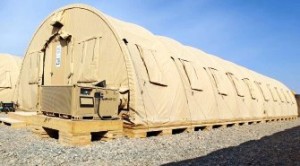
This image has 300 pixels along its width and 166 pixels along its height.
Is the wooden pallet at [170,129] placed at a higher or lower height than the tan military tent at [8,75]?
lower

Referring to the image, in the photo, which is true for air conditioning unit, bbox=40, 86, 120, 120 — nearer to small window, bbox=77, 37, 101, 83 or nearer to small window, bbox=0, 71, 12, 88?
small window, bbox=77, 37, 101, 83

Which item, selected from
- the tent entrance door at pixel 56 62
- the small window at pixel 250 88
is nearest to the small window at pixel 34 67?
the tent entrance door at pixel 56 62

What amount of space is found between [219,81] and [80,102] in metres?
9.23

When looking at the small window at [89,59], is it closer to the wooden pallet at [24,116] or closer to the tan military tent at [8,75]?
the wooden pallet at [24,116]

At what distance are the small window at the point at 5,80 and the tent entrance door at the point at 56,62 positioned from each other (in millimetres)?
8315

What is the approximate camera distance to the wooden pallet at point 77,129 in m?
7.86

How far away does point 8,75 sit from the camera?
22.1m

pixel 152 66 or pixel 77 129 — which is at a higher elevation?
pixel 152 66

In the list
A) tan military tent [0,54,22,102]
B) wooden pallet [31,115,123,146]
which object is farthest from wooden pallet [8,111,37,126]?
tan military tent [0,54,22,102]

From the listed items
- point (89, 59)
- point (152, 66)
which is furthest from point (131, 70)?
point (89, 59)

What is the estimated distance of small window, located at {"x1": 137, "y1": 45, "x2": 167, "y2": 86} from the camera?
10773 mm

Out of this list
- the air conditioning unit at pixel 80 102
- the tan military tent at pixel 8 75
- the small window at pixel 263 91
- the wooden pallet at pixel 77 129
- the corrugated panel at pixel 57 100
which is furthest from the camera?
the small window at pixel 263 91

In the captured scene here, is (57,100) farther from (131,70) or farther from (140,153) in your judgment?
(140,153)

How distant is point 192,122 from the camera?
40.3 feet
